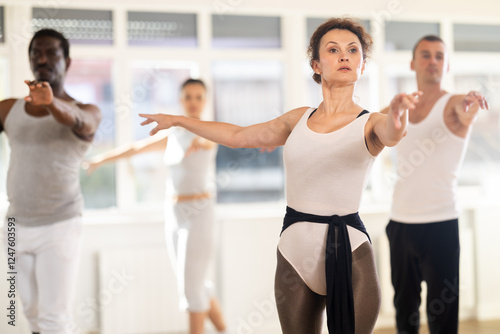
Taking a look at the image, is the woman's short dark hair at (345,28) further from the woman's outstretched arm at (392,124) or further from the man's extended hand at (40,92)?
the man's extended hand at (40,92)

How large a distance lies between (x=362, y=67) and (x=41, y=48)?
1.31m

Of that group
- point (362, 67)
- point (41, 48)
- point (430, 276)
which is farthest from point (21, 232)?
point (430, 276)

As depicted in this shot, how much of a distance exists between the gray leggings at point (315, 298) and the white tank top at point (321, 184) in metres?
0.03

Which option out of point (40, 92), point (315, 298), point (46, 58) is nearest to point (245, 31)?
point (46, 58)

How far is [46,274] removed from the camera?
2133mm

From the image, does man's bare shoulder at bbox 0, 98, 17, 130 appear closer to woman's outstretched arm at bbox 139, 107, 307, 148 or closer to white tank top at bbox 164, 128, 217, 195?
woman's outstretched arm at bbox 139, 107, 307, 148

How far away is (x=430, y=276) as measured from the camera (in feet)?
7.55

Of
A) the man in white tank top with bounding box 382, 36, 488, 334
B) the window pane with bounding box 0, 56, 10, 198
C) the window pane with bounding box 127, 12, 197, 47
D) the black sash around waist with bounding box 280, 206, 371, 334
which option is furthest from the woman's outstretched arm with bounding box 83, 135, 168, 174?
the black sash around waist with bounding box 280, 206, 371, 334

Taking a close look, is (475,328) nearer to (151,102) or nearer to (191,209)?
(191,209)

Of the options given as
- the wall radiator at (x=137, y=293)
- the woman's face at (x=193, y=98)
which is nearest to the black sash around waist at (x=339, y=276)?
the woman's face at (x=193, y=98)

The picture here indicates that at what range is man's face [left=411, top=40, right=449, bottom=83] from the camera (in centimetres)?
243

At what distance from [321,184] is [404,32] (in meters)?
3.22

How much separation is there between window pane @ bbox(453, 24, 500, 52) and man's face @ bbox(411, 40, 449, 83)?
228 cm

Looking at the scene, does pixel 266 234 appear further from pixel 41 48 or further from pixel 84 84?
pixel 41 48
